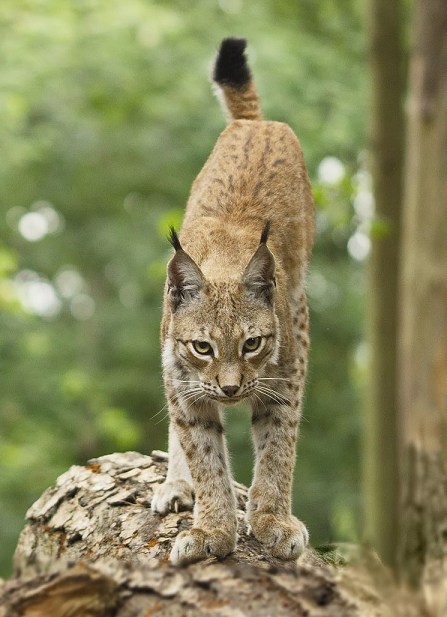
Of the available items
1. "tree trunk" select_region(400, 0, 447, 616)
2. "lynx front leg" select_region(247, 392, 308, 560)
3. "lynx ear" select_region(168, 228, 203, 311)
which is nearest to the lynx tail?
"lynx ear" select_region(168, 228, 203, 311)

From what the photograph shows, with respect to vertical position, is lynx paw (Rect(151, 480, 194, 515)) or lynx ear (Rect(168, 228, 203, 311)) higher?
lynx ear (Rect(168, 228, 203, 311))

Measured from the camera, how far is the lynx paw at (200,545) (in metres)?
4.15

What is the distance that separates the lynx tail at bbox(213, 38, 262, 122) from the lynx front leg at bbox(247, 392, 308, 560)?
239cm

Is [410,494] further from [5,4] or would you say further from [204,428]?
[5,4]

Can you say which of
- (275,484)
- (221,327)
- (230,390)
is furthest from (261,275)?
(275,484)

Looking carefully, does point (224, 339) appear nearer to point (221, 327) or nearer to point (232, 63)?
point (221, 327)

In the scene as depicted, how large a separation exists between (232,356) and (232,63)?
2657 mm

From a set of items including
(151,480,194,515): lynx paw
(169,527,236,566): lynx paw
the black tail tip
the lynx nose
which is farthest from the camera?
the black tail tip

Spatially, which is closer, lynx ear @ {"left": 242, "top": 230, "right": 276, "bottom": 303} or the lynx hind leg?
lynx ear @ {"left": 242, "top": 230, "right": 276, "bottom": 303}

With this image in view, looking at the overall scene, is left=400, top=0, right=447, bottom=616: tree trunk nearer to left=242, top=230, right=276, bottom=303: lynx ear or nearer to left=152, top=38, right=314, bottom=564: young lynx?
left=152, top=38, right=314, bottom=564: young lynx

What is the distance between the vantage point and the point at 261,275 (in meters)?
4.57

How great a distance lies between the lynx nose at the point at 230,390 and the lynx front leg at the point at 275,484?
53 centimetres

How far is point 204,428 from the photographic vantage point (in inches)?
183

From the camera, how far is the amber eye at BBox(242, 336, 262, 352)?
4461 mm
